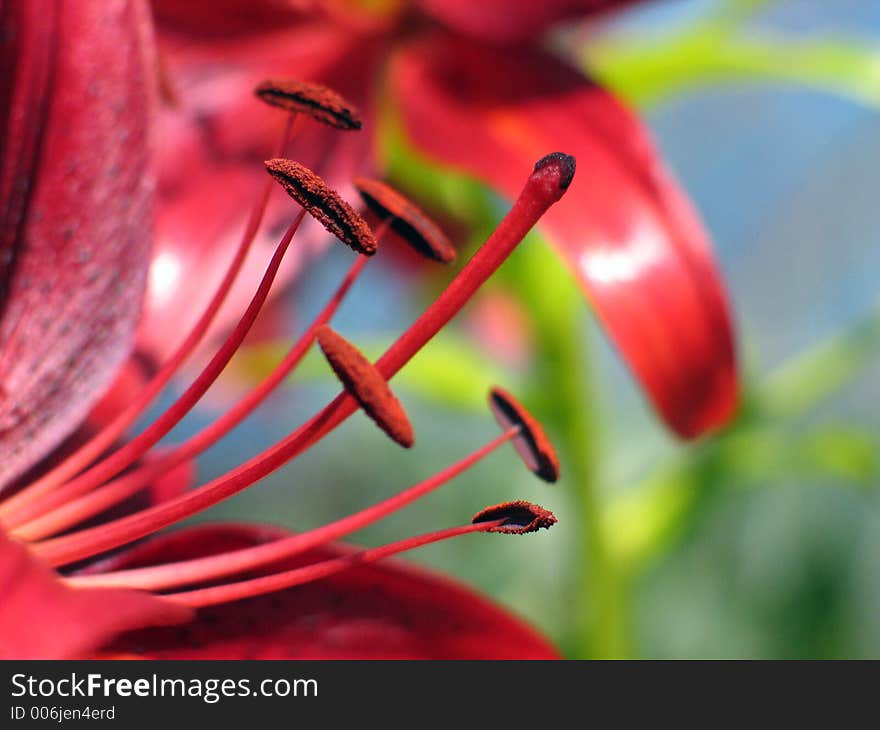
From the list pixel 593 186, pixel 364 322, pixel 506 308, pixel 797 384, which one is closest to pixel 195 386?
pixel 593 186

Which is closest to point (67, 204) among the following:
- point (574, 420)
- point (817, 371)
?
point (574, 420)

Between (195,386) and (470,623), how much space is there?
0.14m

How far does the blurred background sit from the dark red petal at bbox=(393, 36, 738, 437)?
0.15 ft

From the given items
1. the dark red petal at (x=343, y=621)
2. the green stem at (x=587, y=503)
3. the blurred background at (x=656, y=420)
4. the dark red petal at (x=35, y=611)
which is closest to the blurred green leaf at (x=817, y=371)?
the blurred background at (x=656, y=420)

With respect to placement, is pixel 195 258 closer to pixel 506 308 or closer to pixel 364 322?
pixel 506 308

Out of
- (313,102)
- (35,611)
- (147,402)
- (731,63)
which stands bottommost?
(35,611)

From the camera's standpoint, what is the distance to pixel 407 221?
1.42 ft

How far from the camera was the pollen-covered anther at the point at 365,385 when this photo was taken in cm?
36

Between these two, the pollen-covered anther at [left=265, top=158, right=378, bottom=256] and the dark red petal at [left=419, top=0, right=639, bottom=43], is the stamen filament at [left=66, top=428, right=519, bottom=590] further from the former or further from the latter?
the dark red petal at [left=419, top=0, right=639, bottom=43]

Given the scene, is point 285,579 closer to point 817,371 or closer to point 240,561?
point 240,561

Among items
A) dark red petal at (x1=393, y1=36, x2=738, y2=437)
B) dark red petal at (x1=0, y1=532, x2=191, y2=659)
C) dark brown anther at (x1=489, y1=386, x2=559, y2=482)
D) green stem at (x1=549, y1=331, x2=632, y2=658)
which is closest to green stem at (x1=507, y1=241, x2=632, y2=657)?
green stem at (x1=549, y1=331, x2=632, y2=658)

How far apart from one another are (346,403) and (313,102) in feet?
0.42

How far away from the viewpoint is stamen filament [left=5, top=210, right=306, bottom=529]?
40 centimetres
